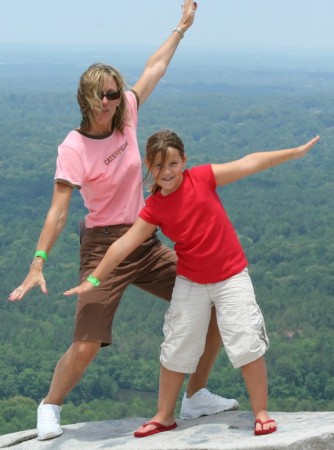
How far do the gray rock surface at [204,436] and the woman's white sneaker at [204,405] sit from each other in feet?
0.27

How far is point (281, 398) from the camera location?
143 ft

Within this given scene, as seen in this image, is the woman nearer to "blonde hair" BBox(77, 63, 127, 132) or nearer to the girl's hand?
"blonde hair" BBox(77, 63, 127, 132)

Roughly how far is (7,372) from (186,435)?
47.4 meters

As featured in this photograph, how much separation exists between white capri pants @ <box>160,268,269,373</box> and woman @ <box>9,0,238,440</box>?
0.90ft

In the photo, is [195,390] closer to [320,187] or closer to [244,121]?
[320,187]

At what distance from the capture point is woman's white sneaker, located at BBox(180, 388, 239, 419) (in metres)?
5.22

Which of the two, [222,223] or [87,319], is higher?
[222,223]

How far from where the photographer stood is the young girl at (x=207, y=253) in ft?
15.0

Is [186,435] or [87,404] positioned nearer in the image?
[186,435]

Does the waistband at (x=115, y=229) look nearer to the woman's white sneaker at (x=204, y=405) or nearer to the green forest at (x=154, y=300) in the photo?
the woman's white sneaker at (x=204, y=405)

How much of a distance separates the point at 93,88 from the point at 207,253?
106cm

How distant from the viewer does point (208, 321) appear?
4.77 meters

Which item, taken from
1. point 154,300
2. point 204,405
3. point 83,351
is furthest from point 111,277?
point 154,300

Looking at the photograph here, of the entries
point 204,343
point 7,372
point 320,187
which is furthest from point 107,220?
point 320,187
